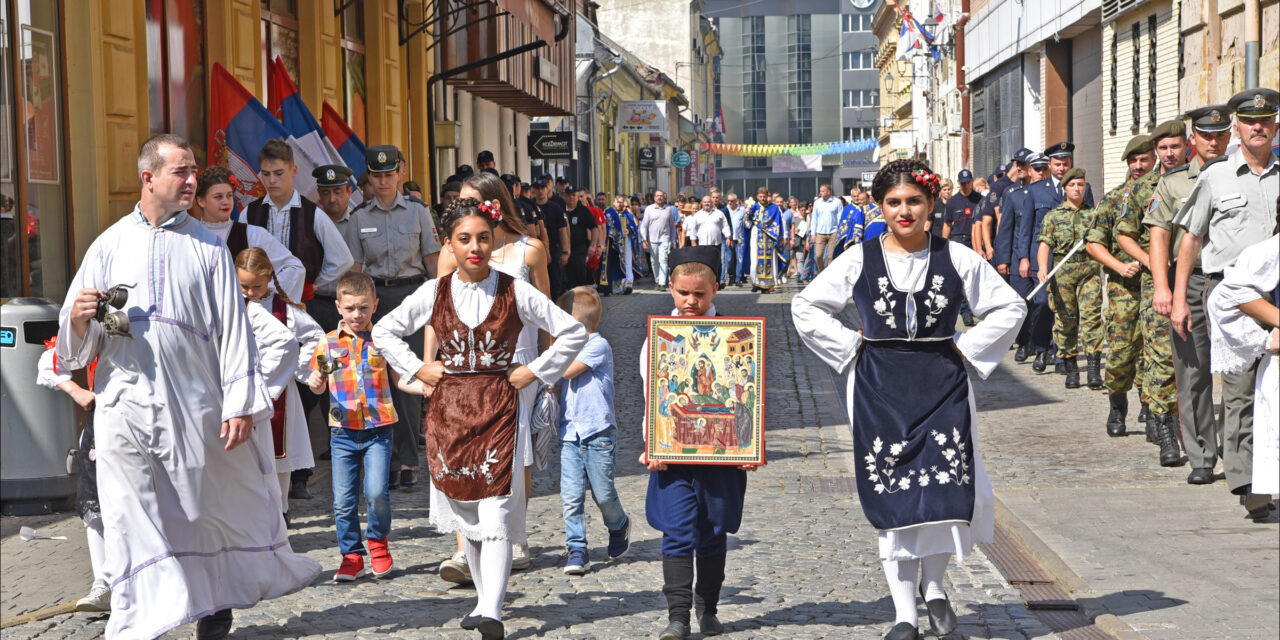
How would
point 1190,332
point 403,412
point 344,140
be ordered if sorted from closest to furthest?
1. point 1190,332
2. point 403,412
3. point 344,140

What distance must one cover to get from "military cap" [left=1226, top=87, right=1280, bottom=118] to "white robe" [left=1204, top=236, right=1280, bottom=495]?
2455mm

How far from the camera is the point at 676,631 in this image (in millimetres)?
5398

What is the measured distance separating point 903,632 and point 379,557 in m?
2.30

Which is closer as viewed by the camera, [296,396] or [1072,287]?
[296,396]

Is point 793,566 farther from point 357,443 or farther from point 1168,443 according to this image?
point 1168,443

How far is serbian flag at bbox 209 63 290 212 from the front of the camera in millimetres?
9836

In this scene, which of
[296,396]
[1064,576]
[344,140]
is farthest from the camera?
[344,140]

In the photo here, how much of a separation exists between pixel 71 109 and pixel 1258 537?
25.4 ft

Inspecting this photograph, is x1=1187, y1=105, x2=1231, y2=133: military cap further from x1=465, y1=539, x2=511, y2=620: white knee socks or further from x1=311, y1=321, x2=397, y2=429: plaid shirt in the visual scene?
x1=465, y1=539, x2=511, y2=620: white knee socks

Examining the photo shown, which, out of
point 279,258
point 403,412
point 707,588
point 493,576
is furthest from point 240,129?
point 707,588

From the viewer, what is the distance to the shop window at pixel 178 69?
35.3ft

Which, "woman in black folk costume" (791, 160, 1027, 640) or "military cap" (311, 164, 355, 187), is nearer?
"woman in black folk costume" (791, 160, 1027, 640)

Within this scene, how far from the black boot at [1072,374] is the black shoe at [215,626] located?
8.80 m

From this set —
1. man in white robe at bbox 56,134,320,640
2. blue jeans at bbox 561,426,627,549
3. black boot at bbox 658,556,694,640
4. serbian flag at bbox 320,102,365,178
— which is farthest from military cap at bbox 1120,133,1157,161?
man in white robe at bbox 56,134,320,640
